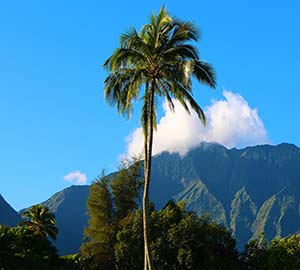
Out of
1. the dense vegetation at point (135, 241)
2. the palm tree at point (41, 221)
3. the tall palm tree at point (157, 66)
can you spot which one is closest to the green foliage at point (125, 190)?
the dense vegetation at point (135, 241)

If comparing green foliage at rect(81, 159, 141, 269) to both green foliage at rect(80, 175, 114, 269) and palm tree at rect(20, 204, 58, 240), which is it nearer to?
green foliage at rect(80, 175, 114, 269)

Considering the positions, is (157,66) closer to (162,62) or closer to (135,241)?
(162,62)

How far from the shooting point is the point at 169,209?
57.9m

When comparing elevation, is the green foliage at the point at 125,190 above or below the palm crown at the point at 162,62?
above

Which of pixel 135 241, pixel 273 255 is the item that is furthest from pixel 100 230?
pixel 273 255

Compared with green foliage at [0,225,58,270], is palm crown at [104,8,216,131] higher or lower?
higher

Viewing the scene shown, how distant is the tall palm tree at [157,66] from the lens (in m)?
24.3

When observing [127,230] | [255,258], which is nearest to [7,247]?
[127,230]

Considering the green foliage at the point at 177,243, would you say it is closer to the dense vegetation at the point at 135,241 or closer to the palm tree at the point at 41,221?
the dense vegetation at the point at 135,241

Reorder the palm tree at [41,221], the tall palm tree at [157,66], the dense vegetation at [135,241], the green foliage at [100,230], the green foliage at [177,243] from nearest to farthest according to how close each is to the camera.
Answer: the tall palm tree at [157,66]
the dense vegetation at [135,241]
the green foliage at [177,243]
the green foliage at [100,230]
the palm tree at [41,221]

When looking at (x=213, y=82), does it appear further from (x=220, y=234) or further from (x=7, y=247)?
(x=220, y=234)

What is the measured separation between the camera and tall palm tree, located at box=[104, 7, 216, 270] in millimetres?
24328

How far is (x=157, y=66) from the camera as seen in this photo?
24516mm

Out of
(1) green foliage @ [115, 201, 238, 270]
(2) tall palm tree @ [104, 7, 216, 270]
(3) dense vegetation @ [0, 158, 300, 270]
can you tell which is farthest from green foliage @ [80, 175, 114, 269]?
(2) tall palm tree @ [104, 7, 216, 270]
